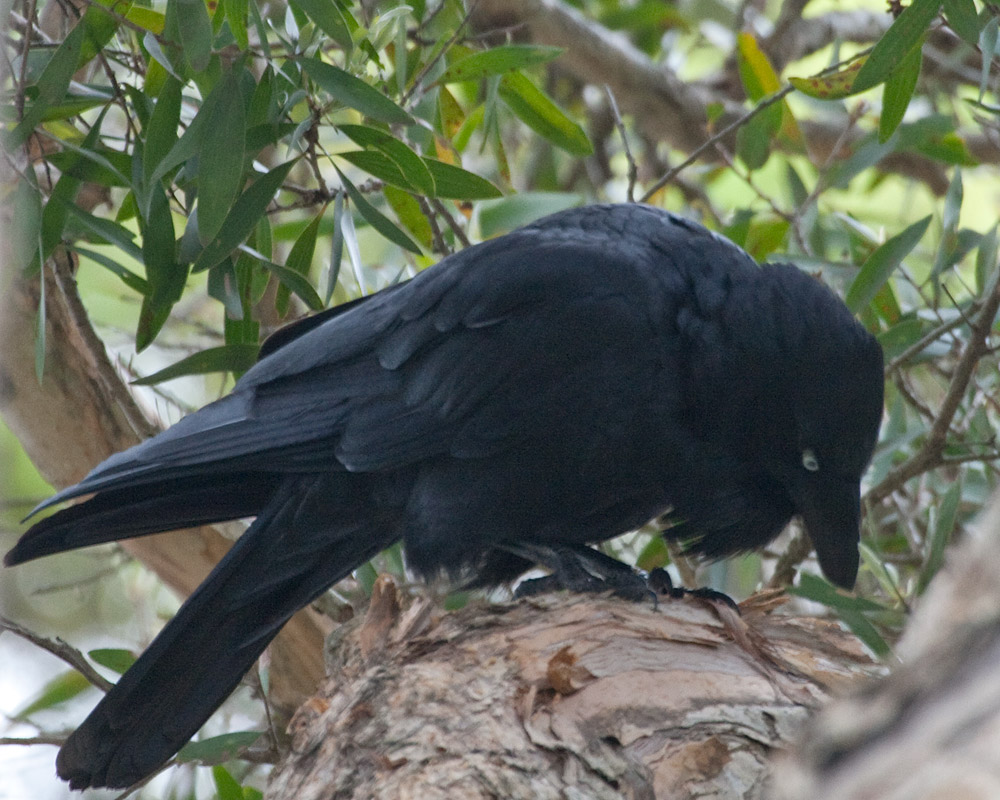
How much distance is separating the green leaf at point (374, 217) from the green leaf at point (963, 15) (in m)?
1.25

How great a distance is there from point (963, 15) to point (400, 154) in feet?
3.95

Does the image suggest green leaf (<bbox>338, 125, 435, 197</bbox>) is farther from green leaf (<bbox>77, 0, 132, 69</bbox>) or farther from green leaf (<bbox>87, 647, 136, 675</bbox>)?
green leaf (<bbox>87, 647, 136, 675</bbox>)

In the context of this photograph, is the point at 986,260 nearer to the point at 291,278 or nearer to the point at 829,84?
the point at 829,84

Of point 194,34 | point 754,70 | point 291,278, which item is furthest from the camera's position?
point 754,70

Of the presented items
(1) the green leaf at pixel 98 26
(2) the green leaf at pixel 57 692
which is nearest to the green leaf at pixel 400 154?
(1) the green leaf at pixel 98 26

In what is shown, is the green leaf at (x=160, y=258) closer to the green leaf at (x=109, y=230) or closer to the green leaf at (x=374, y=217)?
the green leaf at (x=109, y=230)

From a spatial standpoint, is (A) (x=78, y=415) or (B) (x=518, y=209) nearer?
(A) (x=78, y=415)

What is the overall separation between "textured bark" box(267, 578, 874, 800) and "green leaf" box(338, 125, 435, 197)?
35.2 inches

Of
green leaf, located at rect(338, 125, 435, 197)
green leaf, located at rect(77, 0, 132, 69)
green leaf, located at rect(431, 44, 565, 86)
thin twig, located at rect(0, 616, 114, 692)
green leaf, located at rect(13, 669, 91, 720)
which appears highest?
green leaf, located at rect(77, 0, 132, 69)

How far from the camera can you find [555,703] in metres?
1.76

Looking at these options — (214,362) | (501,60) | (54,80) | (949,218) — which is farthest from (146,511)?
(949,218)

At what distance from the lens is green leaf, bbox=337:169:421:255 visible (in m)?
2.38

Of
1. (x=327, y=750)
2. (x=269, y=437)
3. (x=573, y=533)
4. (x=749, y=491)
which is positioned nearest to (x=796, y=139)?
(x=749, y=491)

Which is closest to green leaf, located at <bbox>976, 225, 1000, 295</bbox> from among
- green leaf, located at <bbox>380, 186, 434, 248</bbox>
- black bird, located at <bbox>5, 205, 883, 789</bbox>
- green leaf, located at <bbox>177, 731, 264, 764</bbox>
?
black bird, located at <bbox>5, 205, 883, 789</bbox>
